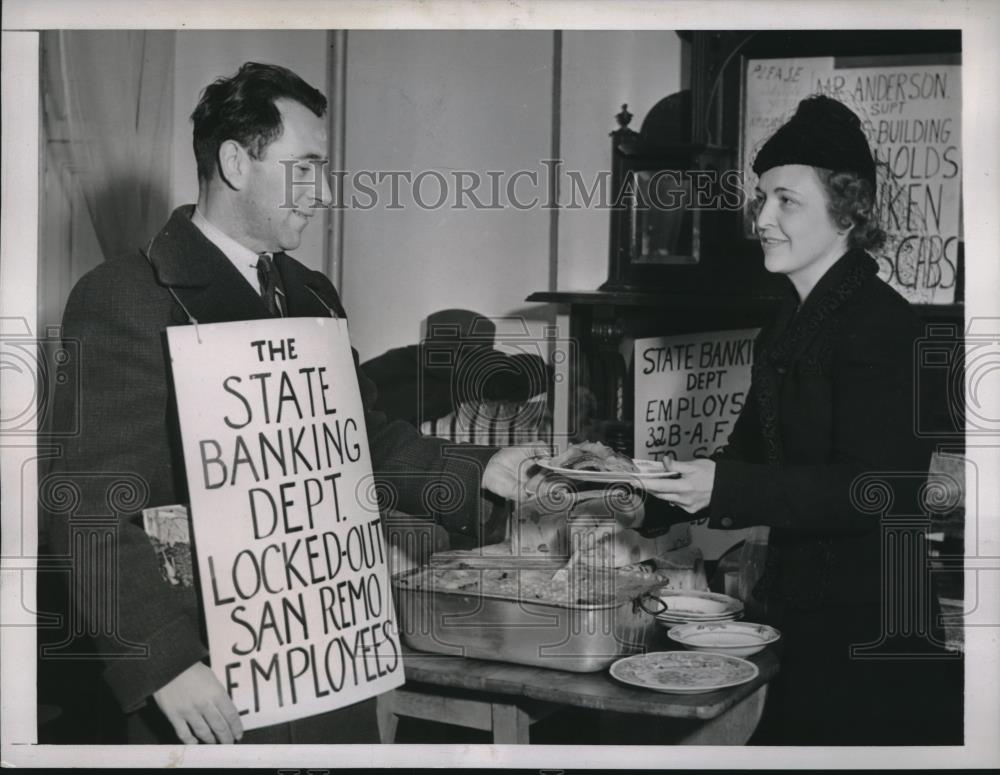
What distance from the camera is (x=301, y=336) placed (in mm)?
2686

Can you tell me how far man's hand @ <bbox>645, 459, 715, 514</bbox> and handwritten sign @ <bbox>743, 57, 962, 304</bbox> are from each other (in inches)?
29.8

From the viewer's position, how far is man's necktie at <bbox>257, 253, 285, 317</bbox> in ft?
8.65

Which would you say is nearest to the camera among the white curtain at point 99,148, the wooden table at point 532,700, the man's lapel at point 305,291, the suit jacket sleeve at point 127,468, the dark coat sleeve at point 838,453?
the wooden table at point 532,700

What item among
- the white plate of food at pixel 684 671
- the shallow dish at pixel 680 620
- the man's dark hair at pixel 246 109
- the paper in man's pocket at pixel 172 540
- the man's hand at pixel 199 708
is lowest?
the man's hand at pixel 199 708

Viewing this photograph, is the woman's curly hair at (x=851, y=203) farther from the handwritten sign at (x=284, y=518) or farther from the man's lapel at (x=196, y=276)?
the man's lapel at (x=196, y=276)

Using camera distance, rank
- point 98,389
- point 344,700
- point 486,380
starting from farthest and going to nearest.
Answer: point 486,380 → point 344,700 → point 98,389

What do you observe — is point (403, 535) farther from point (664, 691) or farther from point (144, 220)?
point (144, 220)

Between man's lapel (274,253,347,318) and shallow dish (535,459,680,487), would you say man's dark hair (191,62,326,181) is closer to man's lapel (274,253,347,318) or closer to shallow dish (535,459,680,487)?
man's lapel (274,253,347,318)

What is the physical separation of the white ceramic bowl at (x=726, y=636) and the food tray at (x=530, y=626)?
0.26 feet

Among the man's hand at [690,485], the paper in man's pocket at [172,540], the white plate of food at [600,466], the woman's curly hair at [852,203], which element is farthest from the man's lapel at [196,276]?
the woman's curly hair at [852,203]

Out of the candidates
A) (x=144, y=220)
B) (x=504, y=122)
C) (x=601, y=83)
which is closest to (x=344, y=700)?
(x=144, y=220)

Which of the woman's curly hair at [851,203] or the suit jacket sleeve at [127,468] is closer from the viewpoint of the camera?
the suit jacket sleeve at [127,468]

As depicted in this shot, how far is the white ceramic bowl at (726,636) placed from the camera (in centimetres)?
256

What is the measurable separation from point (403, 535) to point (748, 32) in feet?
5.18
